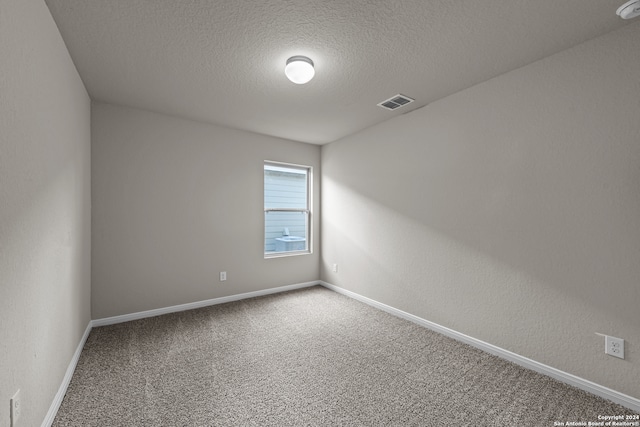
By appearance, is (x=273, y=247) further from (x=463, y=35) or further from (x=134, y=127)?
(x=463, y=35)

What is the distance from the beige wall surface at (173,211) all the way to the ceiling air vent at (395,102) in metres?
1.79

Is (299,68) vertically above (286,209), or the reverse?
(299,68)

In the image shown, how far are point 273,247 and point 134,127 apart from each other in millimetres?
2338

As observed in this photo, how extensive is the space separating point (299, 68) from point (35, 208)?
1858 mm

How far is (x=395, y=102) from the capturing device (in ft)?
9.54

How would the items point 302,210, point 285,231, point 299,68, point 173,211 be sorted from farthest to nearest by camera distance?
point 302,210, point 285,231, point 173,211, point 299,68

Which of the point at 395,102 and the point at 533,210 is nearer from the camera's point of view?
the point at 533,210

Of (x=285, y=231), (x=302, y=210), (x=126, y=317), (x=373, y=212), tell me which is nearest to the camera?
(x=126, y=317)

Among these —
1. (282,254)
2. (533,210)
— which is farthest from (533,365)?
(282,254)

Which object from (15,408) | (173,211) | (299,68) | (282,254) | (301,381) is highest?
(299,68)

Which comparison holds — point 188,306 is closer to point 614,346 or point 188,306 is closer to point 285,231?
point 285,231

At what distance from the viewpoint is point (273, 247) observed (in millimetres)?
4207

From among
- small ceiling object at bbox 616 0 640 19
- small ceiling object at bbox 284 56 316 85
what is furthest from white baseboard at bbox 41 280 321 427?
small ceiling object at bbox 616 0 640 19

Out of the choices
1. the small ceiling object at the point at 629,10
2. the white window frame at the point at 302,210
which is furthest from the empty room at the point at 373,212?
the white window frame at the point at 302,210
